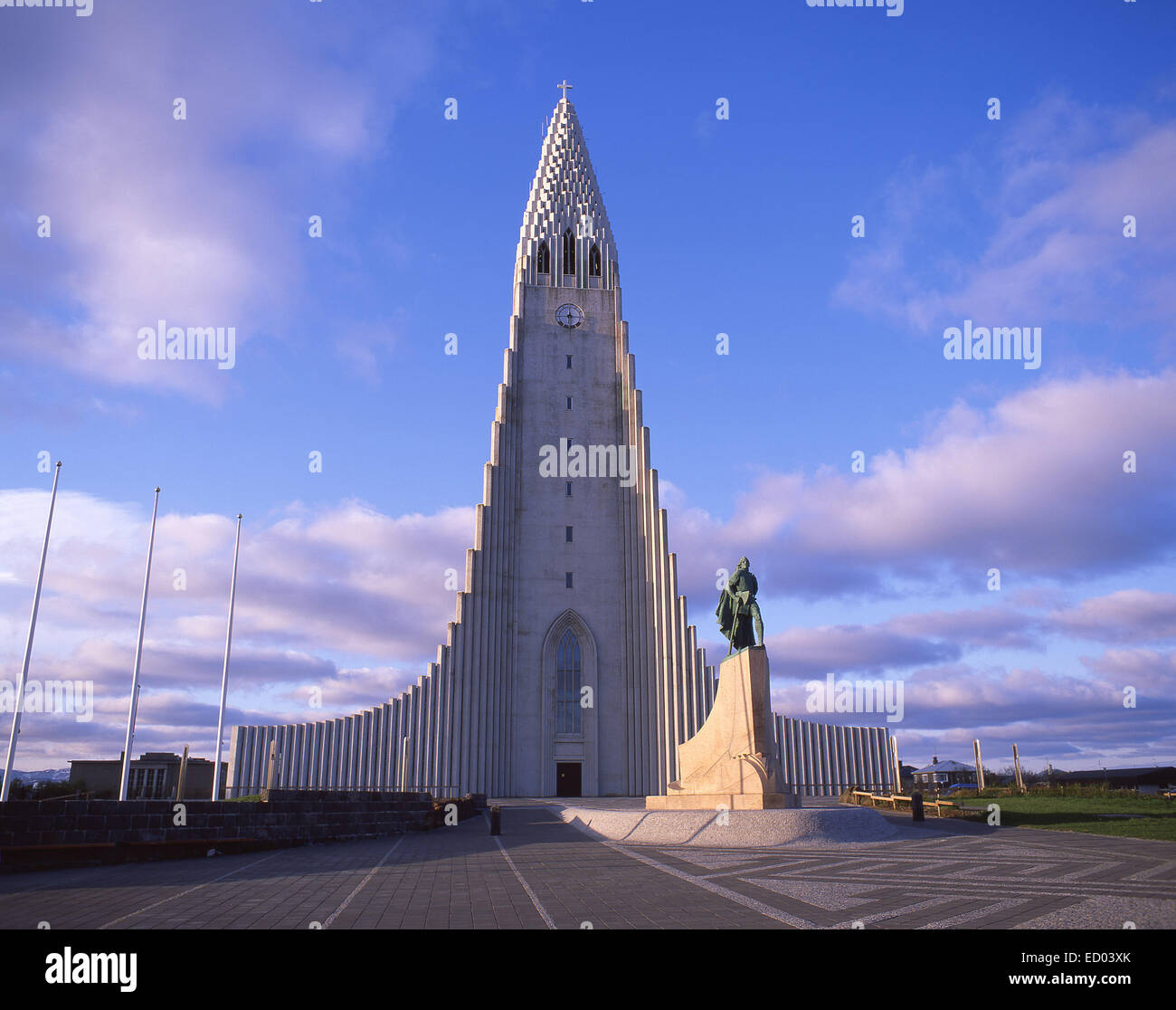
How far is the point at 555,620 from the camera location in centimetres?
4234

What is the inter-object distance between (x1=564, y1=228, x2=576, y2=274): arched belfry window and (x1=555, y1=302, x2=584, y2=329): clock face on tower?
2.50 m

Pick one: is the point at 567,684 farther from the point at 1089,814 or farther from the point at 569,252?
the point at 1089,814

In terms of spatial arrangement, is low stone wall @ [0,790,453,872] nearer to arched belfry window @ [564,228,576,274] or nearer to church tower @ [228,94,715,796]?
church tower @ [228,94,715,796]

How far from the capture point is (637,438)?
4425cm

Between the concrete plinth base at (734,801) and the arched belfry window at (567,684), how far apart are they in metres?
20.4

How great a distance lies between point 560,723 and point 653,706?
4.57 meters

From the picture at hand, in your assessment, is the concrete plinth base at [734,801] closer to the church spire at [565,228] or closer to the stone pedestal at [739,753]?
the stone pedestal at [739,753]

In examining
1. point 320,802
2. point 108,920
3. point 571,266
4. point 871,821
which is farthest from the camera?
point 571,266

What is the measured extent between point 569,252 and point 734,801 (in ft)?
119

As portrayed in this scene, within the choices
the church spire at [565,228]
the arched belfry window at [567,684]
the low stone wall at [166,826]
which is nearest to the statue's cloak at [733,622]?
Result: the low stone wall at [166,826]

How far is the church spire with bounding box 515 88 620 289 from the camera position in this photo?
1874 inches

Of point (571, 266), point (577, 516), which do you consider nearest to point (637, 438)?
point (577, 516)

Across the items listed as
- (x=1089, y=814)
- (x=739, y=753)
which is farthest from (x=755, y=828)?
(x=1089, y=814)
